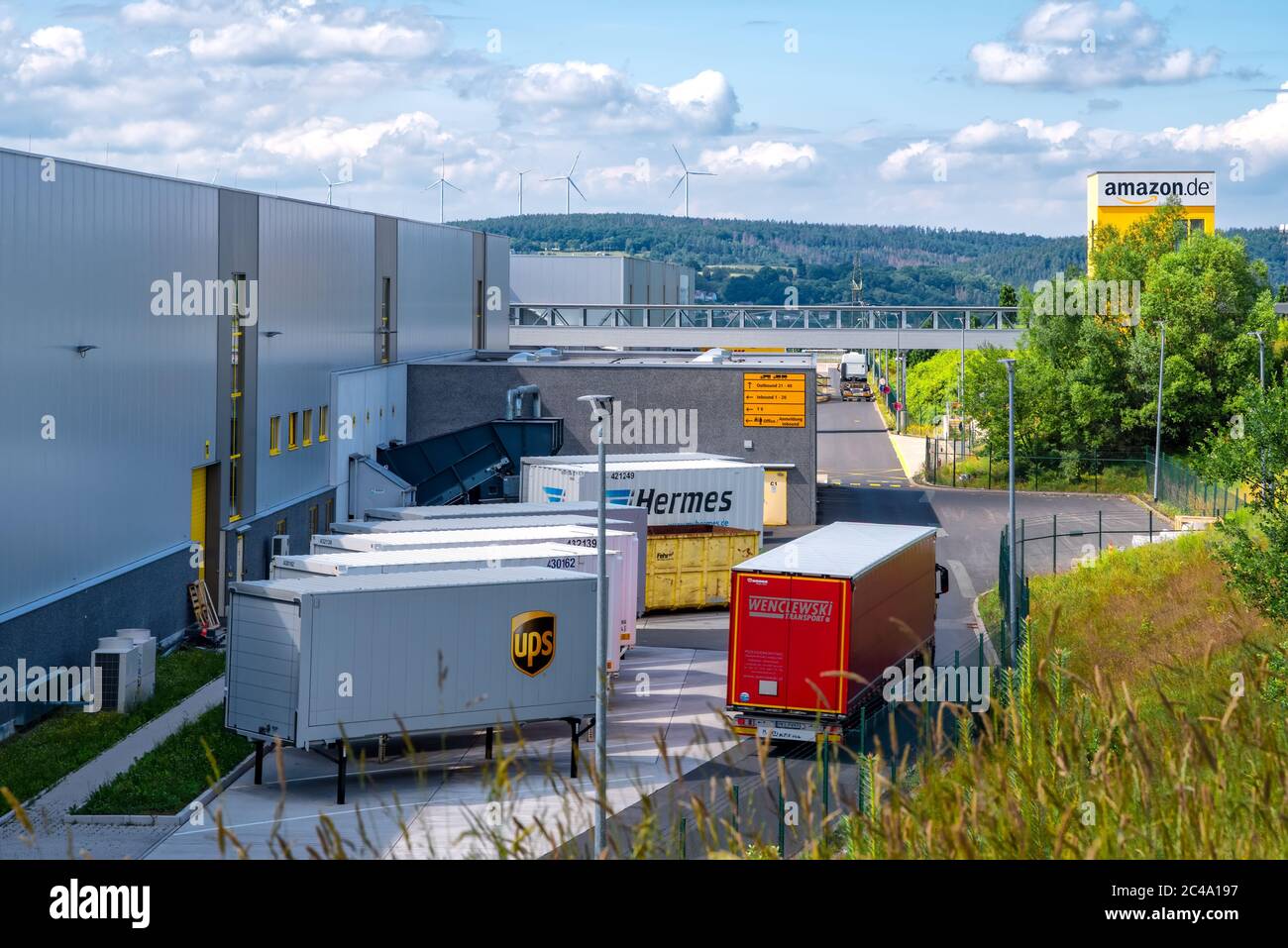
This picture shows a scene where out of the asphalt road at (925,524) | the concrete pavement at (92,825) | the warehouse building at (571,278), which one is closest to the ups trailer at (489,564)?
the concrete pavement at (92,825)

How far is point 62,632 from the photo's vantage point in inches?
942

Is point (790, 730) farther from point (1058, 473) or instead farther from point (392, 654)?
point (1058, 473)

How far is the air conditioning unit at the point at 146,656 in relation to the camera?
24906 millimetres

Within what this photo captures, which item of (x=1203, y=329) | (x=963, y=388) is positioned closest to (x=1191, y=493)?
(x=963, y=388)

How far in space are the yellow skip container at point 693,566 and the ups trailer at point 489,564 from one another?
6.39m

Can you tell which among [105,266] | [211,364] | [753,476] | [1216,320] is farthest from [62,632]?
[1216,320]

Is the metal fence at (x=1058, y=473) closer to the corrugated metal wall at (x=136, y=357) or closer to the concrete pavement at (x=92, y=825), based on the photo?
the corrugated metal wall at (x=136, y=357)

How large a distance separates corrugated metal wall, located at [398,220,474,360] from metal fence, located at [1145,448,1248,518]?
88.8 ft

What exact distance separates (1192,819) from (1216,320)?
65836 mm

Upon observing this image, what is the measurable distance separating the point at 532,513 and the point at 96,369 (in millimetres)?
11176

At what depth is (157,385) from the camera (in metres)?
28.5

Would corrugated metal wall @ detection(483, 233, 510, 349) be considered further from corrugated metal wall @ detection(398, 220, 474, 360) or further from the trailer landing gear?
the trailer landing gear

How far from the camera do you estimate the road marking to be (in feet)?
127
